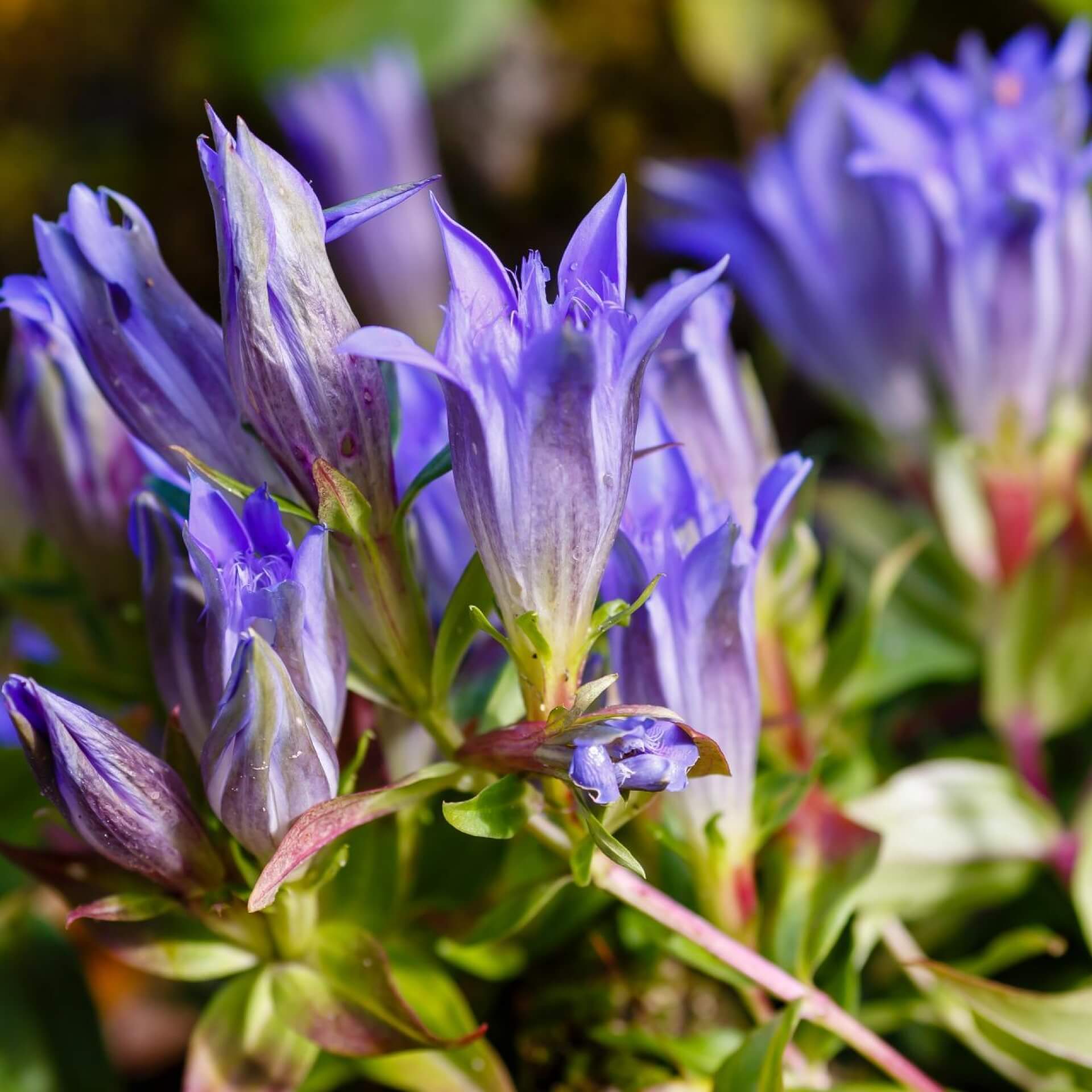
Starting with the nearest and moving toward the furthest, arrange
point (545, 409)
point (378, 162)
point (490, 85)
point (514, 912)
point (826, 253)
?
point (545, 409), point (514, 912), point (826, 253), point (378, 162), point (490, 85)

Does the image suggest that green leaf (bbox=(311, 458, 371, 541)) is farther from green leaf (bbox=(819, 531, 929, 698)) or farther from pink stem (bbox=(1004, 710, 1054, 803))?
pink stem (bbox=(1004, 710, 1054, 803))

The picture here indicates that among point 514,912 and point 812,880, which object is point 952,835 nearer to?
point 812,880

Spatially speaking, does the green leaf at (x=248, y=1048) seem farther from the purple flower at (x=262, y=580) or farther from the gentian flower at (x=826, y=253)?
the gentian flower at (x=826, y=253)

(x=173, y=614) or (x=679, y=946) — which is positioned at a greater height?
(x=173, y=614)

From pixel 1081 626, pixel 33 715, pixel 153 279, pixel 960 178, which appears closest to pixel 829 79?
pixel 960 178

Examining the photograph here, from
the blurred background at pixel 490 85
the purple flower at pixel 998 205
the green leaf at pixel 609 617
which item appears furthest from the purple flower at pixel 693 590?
the blurred background at pixel 490 85

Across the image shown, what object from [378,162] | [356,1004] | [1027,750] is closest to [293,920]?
[356,1004]

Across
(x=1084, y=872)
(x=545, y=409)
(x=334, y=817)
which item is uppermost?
(x=545, y=409)
